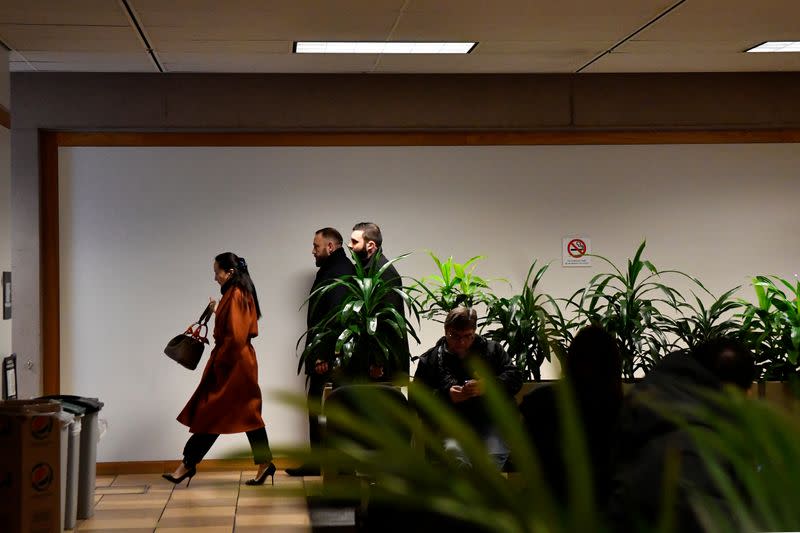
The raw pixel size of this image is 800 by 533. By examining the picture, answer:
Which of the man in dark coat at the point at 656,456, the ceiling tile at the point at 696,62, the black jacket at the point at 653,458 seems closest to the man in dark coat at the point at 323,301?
the ceiling tile at the point at 696,62

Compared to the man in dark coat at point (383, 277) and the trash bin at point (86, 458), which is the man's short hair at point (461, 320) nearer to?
the man in dark coat at point (383, 277)

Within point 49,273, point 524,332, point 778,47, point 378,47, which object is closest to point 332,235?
point 378,47

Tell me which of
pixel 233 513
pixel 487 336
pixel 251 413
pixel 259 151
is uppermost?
pixel 259 151

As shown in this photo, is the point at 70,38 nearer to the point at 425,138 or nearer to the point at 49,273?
the point at 49,273

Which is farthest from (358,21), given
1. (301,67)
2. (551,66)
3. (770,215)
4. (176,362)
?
(770,215)

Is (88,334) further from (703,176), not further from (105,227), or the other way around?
(703,176)

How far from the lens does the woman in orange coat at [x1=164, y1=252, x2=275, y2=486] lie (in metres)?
6.75

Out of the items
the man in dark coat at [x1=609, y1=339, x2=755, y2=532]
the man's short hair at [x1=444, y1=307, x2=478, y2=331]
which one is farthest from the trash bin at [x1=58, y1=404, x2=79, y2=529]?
the man in dark coat at [x1=609, y1=339, x2=755, y2=532]

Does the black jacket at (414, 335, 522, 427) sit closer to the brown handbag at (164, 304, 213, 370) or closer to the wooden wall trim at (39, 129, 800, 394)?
the brown handbag at (164, 304, 213, 370)

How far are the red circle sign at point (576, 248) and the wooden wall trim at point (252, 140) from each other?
2.51 feet

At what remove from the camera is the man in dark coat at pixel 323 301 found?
6.23m

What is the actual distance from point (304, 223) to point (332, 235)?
19.3 inches

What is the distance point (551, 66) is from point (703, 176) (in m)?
1.63

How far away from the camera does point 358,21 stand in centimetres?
571
